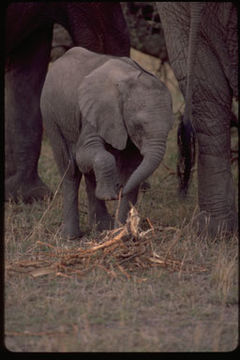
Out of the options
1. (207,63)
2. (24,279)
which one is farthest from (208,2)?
(24,279)

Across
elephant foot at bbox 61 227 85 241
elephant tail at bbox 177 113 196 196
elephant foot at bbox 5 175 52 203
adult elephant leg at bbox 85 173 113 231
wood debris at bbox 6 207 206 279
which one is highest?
elephant tail at bbox 177 113 196 196

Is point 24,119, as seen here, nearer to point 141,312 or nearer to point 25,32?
point 25,32

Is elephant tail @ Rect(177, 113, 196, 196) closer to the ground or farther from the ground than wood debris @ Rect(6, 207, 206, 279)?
farther from the ground

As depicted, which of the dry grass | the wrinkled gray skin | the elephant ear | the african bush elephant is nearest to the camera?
the dry grass

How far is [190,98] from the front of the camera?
3.78 meters

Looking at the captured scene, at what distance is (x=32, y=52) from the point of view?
5.13 metres

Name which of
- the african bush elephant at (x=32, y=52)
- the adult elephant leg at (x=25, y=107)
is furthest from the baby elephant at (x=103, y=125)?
the adult elephant leg at (x=25, y=107)

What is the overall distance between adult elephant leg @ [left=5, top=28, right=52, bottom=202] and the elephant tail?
1240 millimetres

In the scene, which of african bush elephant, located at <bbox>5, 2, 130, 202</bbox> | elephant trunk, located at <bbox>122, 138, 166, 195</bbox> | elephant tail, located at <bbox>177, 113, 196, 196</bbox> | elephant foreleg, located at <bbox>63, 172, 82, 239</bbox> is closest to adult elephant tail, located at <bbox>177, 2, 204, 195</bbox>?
elephant tail, located at <bbox>177, 113, 196, 196</bbox>

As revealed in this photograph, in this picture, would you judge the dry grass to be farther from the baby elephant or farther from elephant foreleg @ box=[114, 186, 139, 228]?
the baby elephant

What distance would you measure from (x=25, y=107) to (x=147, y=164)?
1873 mm

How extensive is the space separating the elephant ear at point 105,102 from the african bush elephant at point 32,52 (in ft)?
4.16

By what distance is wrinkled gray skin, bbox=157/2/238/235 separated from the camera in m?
3.92

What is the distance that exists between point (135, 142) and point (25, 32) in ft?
5.43
